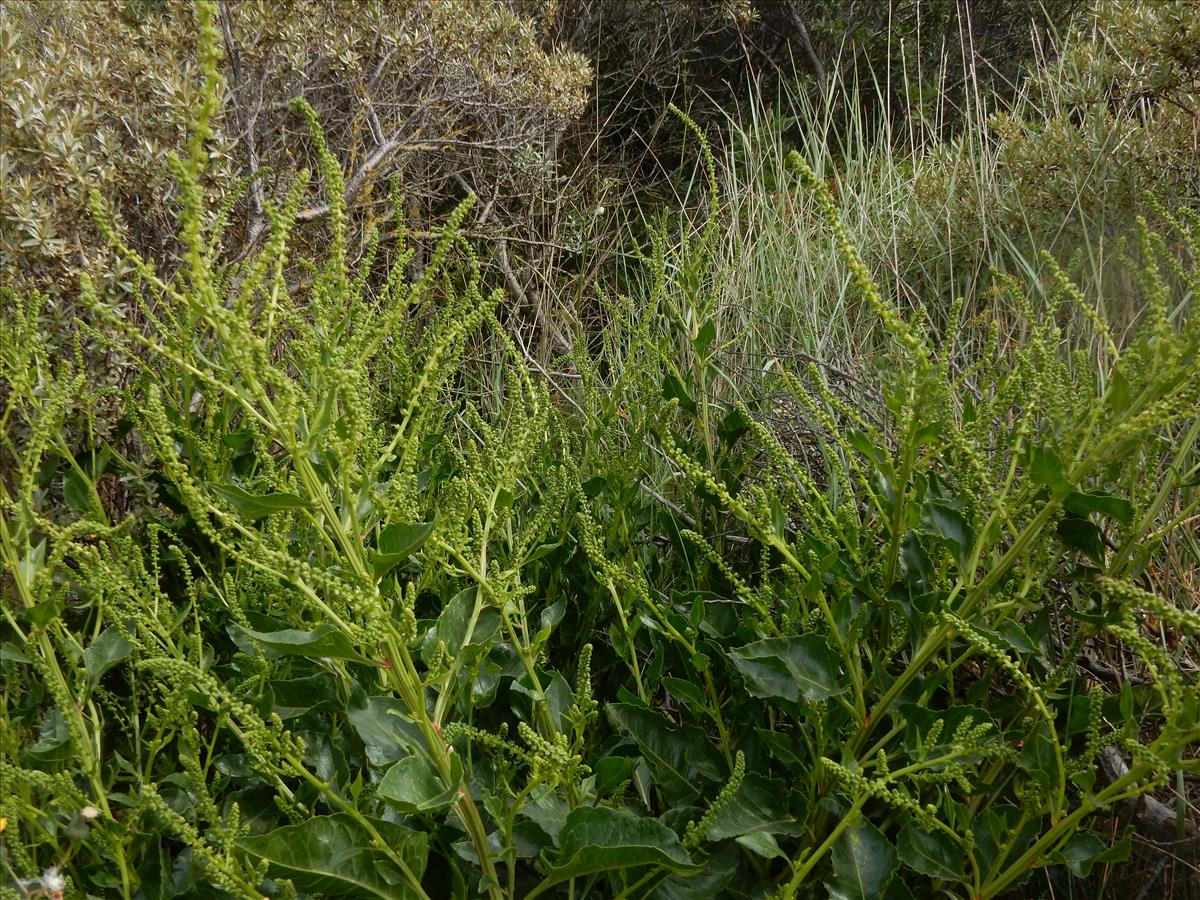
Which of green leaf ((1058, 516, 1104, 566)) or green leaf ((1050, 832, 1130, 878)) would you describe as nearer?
green leaf ((1050, 832, 1130, 878))

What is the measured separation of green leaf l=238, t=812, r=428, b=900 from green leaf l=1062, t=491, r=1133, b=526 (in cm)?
89

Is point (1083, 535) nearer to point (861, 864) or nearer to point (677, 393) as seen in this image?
point (861, 864)

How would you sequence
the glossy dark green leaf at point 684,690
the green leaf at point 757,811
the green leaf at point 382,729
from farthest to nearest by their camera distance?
1. the glossy dark green leaf at point 684,690
2. the green leaf at point 757,811
3. the green leaf at point 382,729

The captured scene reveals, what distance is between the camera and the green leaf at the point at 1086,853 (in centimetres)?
120

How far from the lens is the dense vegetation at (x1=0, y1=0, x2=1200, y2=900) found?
42.9 inches

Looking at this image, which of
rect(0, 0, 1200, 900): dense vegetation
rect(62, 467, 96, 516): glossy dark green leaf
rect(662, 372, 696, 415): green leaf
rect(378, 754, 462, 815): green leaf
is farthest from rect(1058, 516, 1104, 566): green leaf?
rect(62, 467, 96, 516): glossy dark green leaf

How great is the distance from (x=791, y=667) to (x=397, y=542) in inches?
20.9

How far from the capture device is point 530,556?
4.95 feet

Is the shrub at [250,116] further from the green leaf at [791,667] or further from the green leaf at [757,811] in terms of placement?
the green leaf at [757,811]

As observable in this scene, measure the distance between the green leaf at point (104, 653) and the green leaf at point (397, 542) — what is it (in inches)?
22.8

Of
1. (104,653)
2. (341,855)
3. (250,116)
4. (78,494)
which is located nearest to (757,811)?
(341,855)

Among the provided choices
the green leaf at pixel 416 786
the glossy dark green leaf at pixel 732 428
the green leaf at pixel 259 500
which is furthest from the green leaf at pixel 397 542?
the glossy dark green leaf at pixel 732 428

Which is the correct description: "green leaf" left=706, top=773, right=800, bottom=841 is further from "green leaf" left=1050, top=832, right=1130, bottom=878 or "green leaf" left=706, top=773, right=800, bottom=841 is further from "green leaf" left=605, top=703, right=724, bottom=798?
"green leaf" left=1050, top=832, right=1130, bottom=878

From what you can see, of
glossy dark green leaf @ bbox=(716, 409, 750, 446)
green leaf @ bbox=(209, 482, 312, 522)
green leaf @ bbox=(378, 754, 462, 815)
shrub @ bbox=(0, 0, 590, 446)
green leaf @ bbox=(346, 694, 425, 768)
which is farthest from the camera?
shrub @ bbox=(0, 0, 590, 446)
